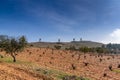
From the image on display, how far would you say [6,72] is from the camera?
21.9 meters

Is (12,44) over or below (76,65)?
over

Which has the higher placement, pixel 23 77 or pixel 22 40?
pixel 22 40

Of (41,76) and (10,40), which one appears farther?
(10,40)

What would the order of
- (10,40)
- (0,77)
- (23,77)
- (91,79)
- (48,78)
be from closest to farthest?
1. (0,77)
2. (23,77)
3. (48,78)
4. (91,79)
5. (10,40)

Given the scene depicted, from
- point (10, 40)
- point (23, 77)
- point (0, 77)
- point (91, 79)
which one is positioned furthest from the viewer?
point (10, 40)

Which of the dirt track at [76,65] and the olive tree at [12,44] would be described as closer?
the dirt track at [76,65]

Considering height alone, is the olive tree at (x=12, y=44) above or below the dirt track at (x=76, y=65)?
above

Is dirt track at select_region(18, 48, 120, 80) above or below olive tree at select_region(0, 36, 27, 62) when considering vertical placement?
below

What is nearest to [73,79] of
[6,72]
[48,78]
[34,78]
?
[48,78]

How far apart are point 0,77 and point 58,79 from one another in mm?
7592

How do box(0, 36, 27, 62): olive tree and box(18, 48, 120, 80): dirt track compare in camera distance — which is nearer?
box(18, 48, 120, 80): dirt track

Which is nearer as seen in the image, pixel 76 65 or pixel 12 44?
pixel 12 44

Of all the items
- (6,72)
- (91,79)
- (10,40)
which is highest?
(10,40)

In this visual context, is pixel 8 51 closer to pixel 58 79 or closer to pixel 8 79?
pixel 58 79
